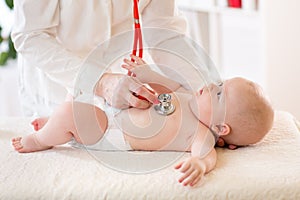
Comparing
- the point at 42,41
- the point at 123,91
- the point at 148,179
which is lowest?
the point at 148,179

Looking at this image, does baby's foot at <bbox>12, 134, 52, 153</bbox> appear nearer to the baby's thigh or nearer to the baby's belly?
the baby's thigh

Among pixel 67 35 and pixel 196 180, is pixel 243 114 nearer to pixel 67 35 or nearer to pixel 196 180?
pixel 196 180

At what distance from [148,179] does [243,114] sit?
324 millimetres

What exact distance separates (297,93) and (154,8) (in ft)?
3.63

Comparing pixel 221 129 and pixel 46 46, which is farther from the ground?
pixel 46 46

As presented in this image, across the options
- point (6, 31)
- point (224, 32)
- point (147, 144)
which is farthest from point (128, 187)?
point (6, 31)

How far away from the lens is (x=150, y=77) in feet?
4.84

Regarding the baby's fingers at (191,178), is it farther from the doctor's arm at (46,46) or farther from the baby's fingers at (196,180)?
the doctor's arm at (46,46)

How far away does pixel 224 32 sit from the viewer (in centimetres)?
292

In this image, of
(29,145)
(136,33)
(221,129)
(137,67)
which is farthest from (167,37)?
(29,145)

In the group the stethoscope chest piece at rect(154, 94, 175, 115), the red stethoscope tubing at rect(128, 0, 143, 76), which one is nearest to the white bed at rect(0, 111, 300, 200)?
the stethoscope chest piece at rect(154, 94, 175, 115)

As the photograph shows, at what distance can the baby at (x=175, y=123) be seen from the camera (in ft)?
4.58

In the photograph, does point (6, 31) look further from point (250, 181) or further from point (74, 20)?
point (250, 181)

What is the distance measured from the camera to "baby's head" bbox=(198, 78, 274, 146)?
4.56 ft
